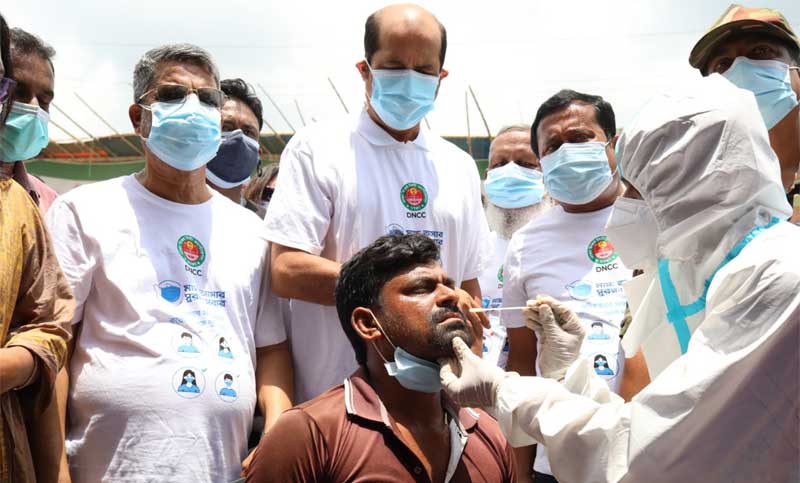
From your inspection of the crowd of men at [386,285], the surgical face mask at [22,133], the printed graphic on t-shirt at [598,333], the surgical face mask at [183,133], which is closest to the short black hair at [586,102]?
the crowd of men at [386,285]

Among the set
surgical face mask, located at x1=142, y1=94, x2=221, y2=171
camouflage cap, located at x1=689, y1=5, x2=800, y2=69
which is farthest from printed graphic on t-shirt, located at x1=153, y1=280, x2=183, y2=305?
camouflage cap, located at x1=689, y1=5, x2=800, y2=69

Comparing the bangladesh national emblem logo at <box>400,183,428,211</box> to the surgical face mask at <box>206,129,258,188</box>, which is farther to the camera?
the surgical face mask at <box>206,129,258,188</box>

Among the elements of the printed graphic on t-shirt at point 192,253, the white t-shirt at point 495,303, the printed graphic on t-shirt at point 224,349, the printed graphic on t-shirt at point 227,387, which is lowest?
the white t-shirt at point 495,303

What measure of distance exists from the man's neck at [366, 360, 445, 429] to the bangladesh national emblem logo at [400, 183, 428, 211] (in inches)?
33.7

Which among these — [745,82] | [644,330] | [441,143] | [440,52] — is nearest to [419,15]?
[440,52]

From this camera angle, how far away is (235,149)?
17.5ft

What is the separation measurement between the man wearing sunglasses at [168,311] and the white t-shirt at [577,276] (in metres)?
1.30

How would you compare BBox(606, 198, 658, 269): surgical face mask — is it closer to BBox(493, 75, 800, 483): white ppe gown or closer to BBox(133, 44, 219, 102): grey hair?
BBox(493, 75, 800, 483): white ppe gown

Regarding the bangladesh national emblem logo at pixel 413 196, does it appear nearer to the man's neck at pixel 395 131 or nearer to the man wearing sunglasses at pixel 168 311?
the man's neck at pixel 395 131

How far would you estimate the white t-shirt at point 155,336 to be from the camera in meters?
3.47

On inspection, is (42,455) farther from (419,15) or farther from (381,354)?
(419,15)

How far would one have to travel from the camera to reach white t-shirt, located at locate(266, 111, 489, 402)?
395 centimetres

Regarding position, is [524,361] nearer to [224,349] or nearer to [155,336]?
[224,349]

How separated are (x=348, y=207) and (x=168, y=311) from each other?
87 centimetres
